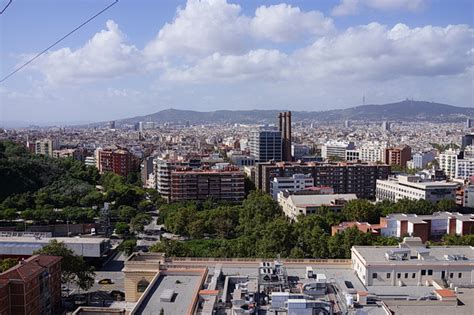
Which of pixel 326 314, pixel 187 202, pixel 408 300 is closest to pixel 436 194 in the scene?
pixel 187 202

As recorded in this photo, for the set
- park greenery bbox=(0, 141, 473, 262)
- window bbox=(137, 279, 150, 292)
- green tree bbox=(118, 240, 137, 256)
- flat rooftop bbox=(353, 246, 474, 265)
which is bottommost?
green tree bbox=(118, 240, 137, 256)

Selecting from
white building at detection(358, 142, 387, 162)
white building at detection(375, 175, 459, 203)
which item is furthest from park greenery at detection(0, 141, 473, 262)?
white building at detection(358, 142, 387, 162)

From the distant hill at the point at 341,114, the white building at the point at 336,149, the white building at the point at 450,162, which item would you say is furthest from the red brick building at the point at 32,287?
the distant hill at the point at 341,114

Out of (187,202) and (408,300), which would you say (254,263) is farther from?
(187,202)

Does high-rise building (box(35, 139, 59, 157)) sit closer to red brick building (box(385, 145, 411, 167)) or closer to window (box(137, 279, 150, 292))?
red brick building (box(385, 145, 411, 167))

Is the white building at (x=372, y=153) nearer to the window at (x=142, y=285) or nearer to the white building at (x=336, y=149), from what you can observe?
the white building at (x=336, y=149)

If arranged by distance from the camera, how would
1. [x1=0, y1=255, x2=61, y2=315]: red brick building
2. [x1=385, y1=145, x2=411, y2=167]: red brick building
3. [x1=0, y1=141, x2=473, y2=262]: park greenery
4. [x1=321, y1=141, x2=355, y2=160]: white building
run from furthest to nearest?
1. [x1=321, y1=141, x2=355, y2=160]: white building
2. [x1=385, y1=145, x2=411, y2=167]: red brick building
3. [x1=0, y1=141, x2=473, y2=262]: park greenery
4. [x1=0, y1=255, x2=61, y2=315]: red brick building
